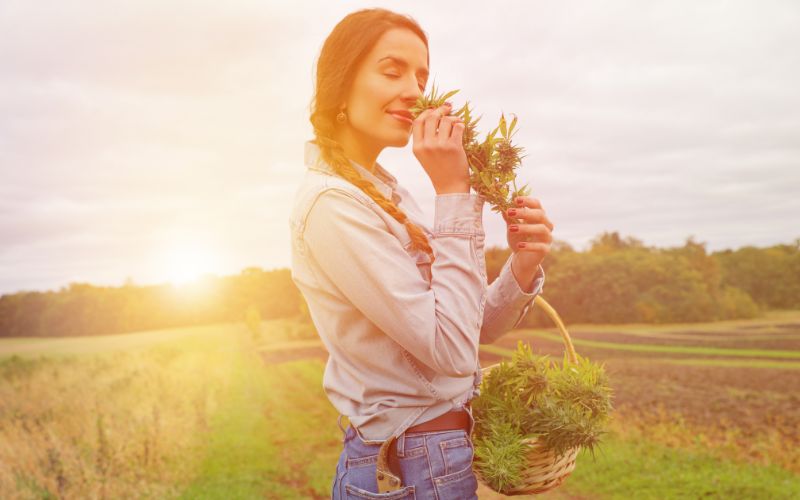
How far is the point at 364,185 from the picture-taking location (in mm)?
1888

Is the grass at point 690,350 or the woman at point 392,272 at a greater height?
the woman at point 392,272

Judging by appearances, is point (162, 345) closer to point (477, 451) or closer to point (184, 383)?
point (184, 383)

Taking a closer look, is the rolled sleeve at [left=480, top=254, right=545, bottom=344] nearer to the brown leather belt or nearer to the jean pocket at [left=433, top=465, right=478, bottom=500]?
the brown leather belt

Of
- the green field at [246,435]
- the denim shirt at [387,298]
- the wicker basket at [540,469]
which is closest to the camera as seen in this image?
the denim shirt at [387,298]

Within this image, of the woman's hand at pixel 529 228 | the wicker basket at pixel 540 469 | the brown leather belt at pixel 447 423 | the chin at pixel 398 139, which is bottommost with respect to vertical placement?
the wicker basket at pixel 540 469

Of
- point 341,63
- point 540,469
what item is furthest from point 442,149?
point 540,469

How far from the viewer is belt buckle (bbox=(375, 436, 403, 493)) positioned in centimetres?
172

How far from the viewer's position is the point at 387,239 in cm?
170

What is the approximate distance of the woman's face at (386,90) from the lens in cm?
200

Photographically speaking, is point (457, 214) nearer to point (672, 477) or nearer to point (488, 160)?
point (488, 160)

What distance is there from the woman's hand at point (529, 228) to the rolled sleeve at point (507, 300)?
0.61ft

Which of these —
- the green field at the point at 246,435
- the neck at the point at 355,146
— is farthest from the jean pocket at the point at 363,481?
the green field at the point at 246,435

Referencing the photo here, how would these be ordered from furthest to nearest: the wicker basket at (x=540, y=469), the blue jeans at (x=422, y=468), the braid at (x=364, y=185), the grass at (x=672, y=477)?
the grass at (x=672, y=477) → the wicker basket at (x=540, y=469) → the braid at (x=364, y=185) → the blue jeans at (x=422, y=468)

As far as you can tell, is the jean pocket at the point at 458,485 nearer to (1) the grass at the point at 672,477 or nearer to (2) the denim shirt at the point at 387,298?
(2) the denim shirt at the point at 387,298
